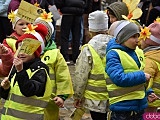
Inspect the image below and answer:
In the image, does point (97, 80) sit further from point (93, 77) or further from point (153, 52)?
point (153, 52)

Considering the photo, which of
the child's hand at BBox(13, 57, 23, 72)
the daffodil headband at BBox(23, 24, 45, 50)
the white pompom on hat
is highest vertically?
the white pompom on hat

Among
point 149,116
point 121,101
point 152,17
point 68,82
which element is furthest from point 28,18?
point 152,17

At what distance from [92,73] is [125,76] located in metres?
0.78

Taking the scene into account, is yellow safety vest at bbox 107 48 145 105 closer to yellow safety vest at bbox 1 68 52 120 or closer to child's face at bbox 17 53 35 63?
yellow safety vest at bbox 1 68 52 120

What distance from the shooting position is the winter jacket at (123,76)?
4.06 meters

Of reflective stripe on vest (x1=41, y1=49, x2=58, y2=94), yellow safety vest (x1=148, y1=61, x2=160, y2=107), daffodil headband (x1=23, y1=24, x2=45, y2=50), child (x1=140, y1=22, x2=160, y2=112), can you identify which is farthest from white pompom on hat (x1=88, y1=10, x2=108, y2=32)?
daffodil headband (x1=23, y1=24, x2=45, y2=50)

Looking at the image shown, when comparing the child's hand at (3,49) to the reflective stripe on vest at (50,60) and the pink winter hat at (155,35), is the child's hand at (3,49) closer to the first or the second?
the reflective stripe on vest at (50,60)

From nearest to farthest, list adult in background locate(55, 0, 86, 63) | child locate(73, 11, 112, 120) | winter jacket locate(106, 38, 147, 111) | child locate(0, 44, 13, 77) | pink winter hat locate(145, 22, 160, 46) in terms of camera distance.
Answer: winter jacket locate(106, 38, 147, 111), child locate(0, 44, 13, 77), child locate(73, 11, 112, 120), pink winter hat locate(145, 22, 160, 46), adult in background locate(55, 0, 86, 63)

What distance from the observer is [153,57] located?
4.80 meters

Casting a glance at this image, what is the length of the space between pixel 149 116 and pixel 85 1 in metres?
6.08

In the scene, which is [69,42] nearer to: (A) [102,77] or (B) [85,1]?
(B) [85,1]

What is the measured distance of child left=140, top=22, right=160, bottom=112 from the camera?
15.6 ft

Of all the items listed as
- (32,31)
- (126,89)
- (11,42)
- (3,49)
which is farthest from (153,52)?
(3,49)

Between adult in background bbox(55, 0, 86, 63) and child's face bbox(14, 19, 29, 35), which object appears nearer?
child's face bbox(14, 19, 29, 35)
